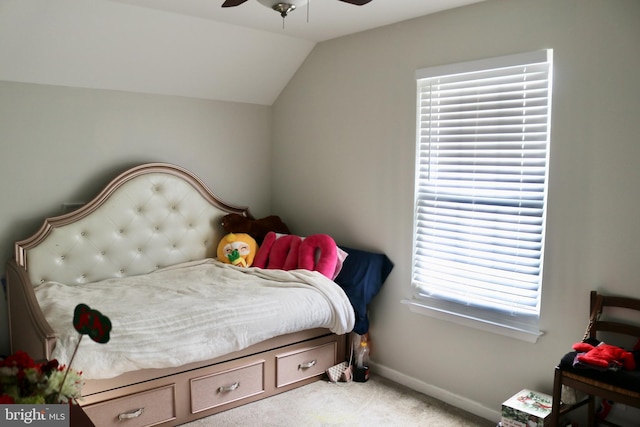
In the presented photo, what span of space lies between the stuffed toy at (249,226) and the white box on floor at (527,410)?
2.06m

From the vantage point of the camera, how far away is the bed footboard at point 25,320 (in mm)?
2236

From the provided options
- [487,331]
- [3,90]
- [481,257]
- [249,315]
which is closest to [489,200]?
[481,257]

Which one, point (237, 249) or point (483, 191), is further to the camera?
point (237, 249)

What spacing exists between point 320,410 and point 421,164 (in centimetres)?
158

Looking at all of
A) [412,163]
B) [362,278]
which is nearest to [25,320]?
[362,278]

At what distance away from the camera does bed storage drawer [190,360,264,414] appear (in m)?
2.77

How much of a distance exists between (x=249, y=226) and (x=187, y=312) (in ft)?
4.14

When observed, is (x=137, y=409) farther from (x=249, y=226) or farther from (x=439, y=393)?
(x=439, y=393)

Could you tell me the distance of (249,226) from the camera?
3854 millimetres

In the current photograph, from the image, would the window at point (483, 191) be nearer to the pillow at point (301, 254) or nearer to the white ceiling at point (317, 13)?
the white ceiling at point (317, 13)

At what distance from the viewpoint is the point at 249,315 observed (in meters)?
2.81

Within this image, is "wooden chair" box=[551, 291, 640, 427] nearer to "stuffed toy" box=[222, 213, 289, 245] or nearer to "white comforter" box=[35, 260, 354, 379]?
"white comforter" box=[35, 260, 354, 379]

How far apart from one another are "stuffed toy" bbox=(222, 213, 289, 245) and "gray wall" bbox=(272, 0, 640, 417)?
11.7 inches

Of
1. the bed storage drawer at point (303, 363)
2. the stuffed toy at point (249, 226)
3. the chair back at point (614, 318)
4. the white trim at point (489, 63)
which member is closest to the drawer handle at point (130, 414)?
the bed storage drawer at point (303, 363)
